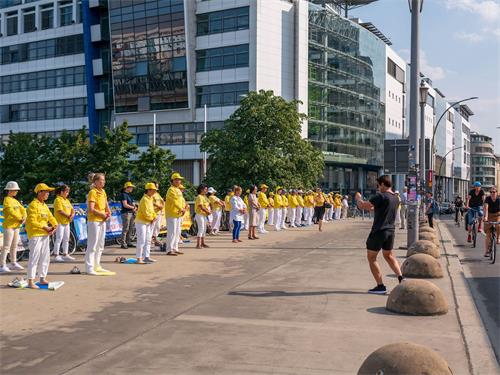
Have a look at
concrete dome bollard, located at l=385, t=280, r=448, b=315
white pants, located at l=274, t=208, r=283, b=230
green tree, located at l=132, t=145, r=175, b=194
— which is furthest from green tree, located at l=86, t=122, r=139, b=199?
concrete dome bollard, located at l=385, t=280, r=448, b=315

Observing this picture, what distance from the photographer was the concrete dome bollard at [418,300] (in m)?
7.14

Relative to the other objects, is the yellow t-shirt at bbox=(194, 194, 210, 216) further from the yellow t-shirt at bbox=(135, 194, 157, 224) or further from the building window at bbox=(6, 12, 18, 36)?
the building window at bbox=(6, 12, 18, 36)

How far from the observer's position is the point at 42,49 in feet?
197

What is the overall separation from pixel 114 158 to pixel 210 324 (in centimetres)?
1812

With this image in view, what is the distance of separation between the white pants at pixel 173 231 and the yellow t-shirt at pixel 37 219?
4.51 m

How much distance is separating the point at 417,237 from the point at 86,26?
48.7 meters

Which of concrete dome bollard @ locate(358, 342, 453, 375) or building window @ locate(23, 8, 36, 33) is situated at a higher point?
building window @ locate(23, 8, 36, 33)

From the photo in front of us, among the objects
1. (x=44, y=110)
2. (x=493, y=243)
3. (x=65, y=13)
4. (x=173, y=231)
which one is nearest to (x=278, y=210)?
(x=173, y=231)

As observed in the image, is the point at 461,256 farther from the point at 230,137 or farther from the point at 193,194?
the point at 230,137

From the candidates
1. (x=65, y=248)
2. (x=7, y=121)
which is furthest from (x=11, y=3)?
(x=65, y=248)

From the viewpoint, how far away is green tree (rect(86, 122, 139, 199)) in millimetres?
23359

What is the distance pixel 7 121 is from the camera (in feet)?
205

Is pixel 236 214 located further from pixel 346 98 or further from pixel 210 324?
pixel 346 98

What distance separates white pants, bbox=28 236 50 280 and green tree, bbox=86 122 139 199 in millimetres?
14360
